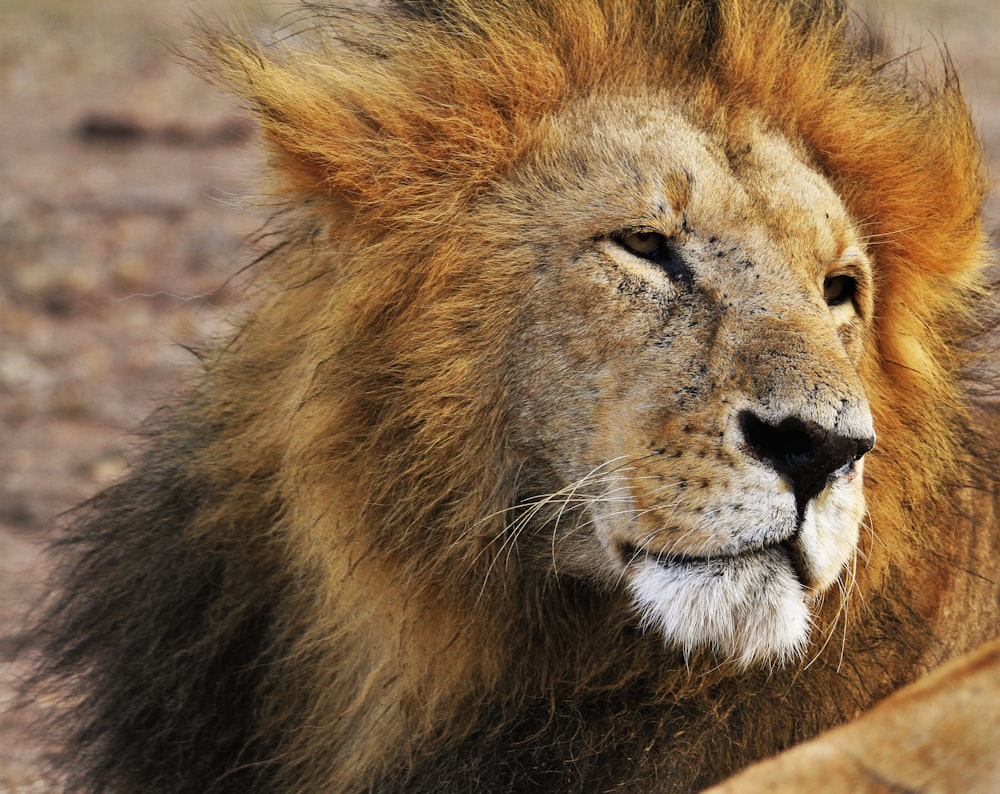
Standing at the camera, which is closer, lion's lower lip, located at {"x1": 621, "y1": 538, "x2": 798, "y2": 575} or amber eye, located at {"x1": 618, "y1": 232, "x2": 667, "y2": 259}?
lion's lower lip, located at {"x1": 621, "y1": 538, "x2": 798, "y2": 575}

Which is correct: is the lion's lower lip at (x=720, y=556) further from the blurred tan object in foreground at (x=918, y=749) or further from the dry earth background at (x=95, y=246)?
the dry earth background at (x=95, y=246)

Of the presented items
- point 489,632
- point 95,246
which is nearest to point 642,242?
point 489,632

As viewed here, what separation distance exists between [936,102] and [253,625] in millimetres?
1841

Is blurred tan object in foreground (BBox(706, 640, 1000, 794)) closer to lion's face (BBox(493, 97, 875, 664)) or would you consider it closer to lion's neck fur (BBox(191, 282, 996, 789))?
lion's face (BBox(493, 97, 875, 664))

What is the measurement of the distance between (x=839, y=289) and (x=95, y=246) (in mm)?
5645

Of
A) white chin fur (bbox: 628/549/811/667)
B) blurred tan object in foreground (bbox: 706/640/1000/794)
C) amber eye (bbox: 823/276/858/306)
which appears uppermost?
amber eye (bbox: 823/276/858/306)

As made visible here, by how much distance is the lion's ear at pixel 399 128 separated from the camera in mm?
2631

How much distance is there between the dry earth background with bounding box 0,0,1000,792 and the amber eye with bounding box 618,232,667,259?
754mm

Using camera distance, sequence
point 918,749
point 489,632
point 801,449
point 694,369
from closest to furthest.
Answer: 1. point 918,749
2. point 801,449
3. point 694,369
4. point 489,632

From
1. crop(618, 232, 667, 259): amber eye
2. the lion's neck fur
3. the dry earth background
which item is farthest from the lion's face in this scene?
the dry earth background

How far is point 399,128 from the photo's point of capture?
8.73ft

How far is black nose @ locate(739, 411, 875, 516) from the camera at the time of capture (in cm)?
221

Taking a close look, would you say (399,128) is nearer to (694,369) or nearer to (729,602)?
(694,369)

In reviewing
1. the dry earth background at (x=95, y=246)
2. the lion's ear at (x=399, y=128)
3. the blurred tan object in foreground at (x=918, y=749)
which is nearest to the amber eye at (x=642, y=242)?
the lion's ear at (x=399, y=128)
